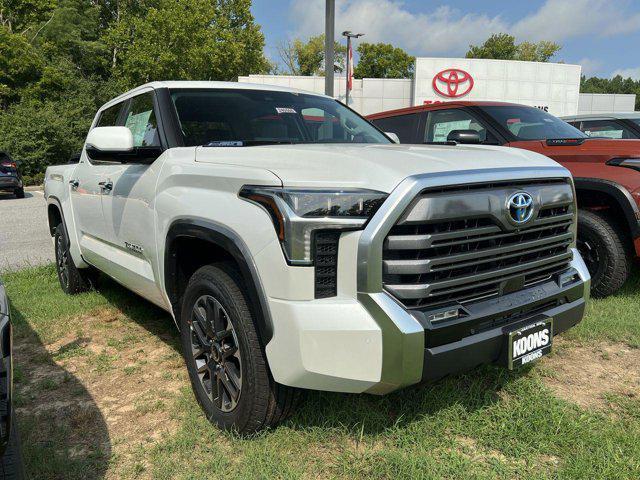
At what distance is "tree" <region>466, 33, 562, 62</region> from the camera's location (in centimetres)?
6288

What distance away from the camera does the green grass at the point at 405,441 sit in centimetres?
222

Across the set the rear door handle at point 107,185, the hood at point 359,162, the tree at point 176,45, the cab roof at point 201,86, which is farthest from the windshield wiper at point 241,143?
the tree at point 176,45

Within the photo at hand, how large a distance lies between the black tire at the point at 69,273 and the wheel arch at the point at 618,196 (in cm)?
445

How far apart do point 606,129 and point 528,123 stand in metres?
2.49

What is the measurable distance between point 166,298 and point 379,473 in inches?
59.6

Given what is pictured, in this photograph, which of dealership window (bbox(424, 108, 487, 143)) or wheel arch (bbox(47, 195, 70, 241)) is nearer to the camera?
wheel arch (bbox(47, 195, 70, 241))

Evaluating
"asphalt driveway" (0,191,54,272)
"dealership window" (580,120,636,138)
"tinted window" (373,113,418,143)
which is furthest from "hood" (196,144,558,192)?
"asphalt driveway" (0,191,54,272)

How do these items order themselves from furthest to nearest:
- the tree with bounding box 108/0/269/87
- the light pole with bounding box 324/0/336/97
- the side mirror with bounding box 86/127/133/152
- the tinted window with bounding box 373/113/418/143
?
the tree with bounding box 108/0/269/87 < the light pole with bounding box 324/0/336/97 < the tinted window with bounding box 373/113/418/143 < the side mirror with bounding box 86/127/133/152

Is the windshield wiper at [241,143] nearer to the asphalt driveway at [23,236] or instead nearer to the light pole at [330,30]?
the asphalt driveway at [23,236]

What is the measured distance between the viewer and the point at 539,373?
122 inches

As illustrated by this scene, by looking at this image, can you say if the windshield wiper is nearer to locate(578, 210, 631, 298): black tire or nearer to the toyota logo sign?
locate(578, 210, 631, 298): black tire

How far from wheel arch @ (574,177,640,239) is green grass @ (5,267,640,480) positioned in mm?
1619

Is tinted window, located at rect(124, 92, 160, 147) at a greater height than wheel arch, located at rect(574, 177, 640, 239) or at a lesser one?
greater

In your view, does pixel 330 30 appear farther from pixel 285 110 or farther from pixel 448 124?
pixel 285 110
